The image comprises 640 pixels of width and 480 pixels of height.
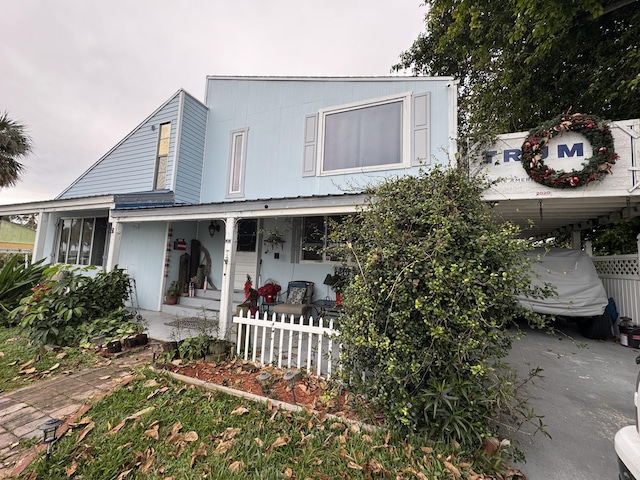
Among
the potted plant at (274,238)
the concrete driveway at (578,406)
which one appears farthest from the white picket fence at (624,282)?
the potted plant at (274,238)

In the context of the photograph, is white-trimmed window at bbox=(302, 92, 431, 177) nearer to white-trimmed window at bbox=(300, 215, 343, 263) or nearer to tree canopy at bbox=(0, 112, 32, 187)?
white-trimmed window at bbox=(300, 215, 343, 263)

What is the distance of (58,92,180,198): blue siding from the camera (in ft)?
25.9

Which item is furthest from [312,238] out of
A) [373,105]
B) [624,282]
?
[624,282]

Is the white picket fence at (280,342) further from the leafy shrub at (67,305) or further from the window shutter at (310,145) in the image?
the window shutter at (310,145)

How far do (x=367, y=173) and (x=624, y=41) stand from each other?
6.19 m

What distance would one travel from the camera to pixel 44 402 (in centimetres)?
308

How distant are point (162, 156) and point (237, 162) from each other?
2383 mm

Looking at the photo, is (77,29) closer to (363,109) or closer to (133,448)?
(363,109)

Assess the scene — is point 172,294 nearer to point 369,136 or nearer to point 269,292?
point 269,292

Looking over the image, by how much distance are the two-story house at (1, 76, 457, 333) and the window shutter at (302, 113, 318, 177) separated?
26mm

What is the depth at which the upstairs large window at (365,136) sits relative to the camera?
5.82 m

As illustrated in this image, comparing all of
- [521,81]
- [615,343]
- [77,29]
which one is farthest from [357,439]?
[77,29]

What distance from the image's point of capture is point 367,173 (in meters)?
6.00

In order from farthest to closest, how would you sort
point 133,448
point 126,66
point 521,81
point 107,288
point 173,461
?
point 126,66
point 521,81
point 107,288
point 133,448
point 173,461
